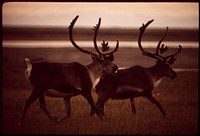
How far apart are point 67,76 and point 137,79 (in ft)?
2.22

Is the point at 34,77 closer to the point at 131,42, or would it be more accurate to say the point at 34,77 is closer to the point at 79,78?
the point at 79,78

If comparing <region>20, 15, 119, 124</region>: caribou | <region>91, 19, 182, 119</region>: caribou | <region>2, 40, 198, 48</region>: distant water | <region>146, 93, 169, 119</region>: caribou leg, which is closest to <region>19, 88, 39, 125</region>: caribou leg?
<region>20, 15, 119, 124</region>: caribou

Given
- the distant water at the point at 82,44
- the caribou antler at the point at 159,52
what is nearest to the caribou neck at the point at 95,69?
the distant water at the point at 82,44

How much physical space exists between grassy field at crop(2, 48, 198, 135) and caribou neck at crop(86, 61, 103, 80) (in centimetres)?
8

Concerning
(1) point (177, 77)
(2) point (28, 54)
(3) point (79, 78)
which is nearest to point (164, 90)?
(1) point (177, 77)


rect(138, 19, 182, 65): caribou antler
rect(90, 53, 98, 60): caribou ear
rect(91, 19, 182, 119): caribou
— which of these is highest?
rect(138, 19, 182, 65): caribou antler

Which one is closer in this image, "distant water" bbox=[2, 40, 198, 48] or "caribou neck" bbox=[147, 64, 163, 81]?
"distant water" bbox=[2, 40, 198, 48]

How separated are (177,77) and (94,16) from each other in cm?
97

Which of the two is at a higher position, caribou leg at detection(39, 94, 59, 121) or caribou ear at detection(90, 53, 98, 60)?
caribou ear at detection(90, 53, 98, 60)

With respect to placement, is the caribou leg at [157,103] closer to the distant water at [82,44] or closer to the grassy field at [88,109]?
the grassy field at [88,109]

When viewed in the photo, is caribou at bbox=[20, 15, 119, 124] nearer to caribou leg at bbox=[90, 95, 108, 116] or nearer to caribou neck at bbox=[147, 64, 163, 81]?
caribou leg at bbox=[90, 95, 108, 116]

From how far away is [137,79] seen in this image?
11.6 ft

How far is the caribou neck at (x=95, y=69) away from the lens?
344cm

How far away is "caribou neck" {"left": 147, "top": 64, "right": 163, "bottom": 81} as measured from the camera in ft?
11.5
